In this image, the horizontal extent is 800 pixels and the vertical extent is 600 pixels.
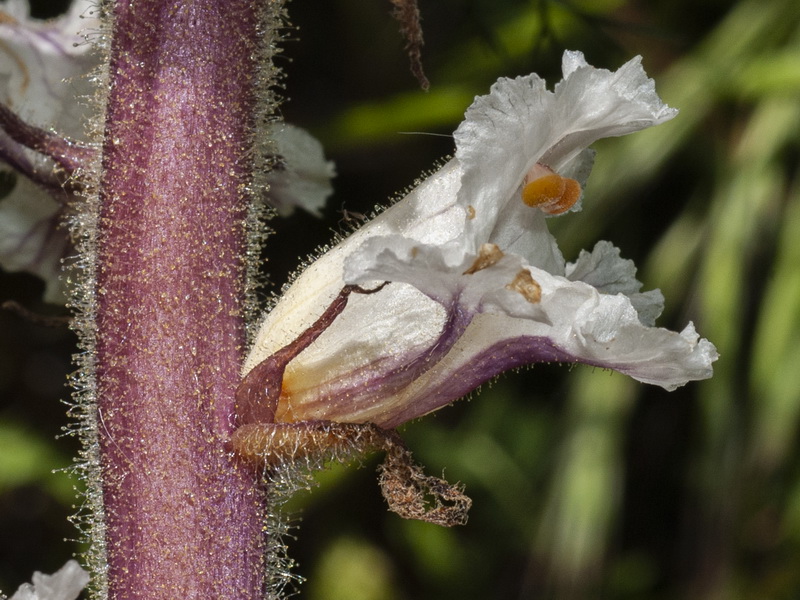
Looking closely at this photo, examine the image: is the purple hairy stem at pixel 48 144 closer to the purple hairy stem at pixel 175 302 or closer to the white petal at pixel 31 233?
the purple hairy stem at pixel 175 302

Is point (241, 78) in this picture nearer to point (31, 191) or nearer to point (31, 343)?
point (31, 191)

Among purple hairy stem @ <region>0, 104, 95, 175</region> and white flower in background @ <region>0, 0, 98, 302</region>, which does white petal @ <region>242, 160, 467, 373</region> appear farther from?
white flower in background @ <region>0, 0, 98, 302</region>

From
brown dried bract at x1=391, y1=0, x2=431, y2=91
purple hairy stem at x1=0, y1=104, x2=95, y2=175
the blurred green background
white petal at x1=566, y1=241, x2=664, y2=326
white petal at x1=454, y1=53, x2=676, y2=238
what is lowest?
the blurred green background

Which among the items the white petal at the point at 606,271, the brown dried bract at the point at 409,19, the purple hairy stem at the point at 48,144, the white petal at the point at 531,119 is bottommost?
the white petal at the point at 606,271

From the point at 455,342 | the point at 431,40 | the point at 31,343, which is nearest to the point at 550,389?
the point at 431,40

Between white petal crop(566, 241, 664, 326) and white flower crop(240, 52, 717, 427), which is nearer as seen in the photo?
white flower crop(240, 52, 717, 427)

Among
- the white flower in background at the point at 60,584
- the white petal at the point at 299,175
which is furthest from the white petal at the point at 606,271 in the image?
the white flower in background at the point at 60,584

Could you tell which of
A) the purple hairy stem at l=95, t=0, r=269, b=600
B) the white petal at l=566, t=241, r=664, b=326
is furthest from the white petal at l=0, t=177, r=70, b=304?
the white petal at l=566, t=241, r=664, b=326
